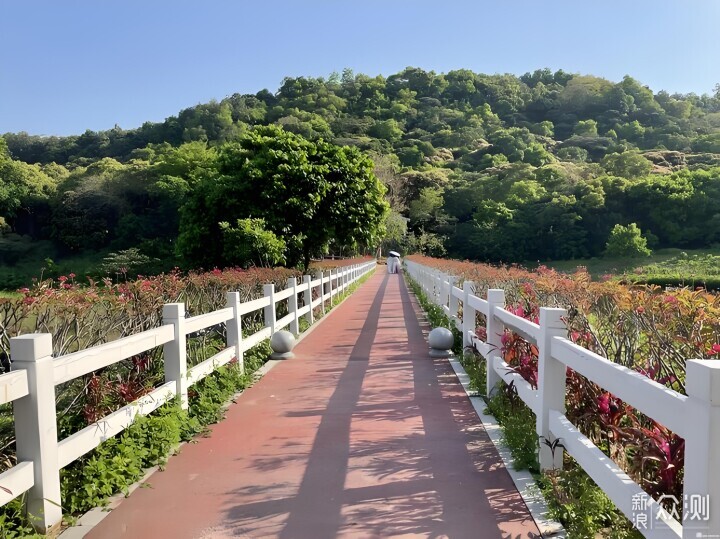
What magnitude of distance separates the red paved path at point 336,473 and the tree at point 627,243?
183 feet

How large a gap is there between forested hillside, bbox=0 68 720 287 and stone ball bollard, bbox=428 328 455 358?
35.8 feet

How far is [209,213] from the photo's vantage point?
18.4 m

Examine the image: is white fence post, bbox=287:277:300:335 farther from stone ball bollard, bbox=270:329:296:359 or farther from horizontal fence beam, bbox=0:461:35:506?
horizontal fence beam, bbox=0:461:35:506

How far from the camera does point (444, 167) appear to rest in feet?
351

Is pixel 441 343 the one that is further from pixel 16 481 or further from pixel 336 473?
pixel 16 481

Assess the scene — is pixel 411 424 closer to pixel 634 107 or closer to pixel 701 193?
pixel 701 193

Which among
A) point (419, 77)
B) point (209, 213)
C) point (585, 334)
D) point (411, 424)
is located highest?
point (419, 77)

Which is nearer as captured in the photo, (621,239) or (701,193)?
(621,239)

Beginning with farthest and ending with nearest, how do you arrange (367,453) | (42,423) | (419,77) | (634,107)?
1. (419,77)
2. (634,107)
3. (367,453)
4. (42,423)

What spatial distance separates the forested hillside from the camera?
5997 centimetres

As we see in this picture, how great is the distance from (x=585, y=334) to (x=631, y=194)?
219 feet

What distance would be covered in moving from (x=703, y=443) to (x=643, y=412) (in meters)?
0.46

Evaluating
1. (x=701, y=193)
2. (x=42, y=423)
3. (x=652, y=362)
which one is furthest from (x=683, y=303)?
(x=701, y=193)

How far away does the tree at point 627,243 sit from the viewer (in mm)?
55438
